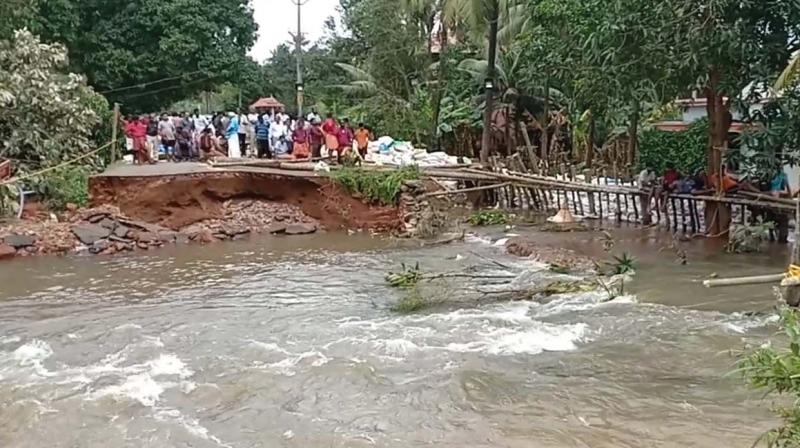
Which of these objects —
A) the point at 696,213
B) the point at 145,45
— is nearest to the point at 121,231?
the point at 696,213

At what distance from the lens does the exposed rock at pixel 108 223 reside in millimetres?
18609

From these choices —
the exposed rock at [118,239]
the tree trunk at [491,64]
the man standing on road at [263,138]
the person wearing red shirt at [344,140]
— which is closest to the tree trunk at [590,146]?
the tree trunk at [491,64]

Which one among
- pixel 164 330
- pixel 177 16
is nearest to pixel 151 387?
pixel 164 330

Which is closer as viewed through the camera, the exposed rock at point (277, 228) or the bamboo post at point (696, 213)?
the bamboo post at point (696, 213)

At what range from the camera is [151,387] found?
9.05m

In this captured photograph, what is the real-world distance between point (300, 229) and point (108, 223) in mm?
4195

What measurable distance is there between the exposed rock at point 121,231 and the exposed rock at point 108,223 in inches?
4.0

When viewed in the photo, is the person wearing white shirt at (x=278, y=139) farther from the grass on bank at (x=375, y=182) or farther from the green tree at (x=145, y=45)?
the green tree at (x=145, y=45)

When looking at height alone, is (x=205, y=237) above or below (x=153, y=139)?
below

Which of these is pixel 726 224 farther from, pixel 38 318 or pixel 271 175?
pixel 38 318

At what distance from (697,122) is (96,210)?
51.6 ft

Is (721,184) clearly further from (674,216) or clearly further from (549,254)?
(549,254)

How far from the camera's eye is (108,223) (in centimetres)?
1872

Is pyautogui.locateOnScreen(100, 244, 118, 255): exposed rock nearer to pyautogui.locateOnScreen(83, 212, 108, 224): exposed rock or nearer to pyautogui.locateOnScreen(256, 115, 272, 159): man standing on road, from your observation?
pyautogui.locateOnScreen(83, 212, 108, 224): exposed rock
